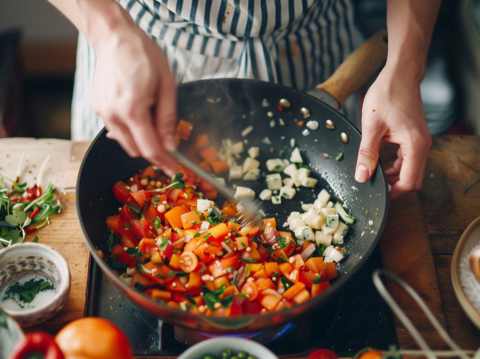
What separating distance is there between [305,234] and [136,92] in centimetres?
71

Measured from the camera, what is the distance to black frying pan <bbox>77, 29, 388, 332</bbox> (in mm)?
1278

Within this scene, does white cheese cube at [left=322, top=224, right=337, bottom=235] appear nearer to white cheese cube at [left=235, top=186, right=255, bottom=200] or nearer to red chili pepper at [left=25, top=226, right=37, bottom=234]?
white cheese cube at [left=235, top=186, right=255, bottom=200]

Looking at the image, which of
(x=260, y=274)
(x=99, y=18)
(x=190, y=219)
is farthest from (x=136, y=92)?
(x=260, y=274)

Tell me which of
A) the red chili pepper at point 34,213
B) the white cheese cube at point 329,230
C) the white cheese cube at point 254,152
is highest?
the white cheese cube at point 254,152

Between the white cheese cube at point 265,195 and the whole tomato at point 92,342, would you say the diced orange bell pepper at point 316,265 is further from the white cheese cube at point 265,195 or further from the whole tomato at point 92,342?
the whole tomato at point 92,342

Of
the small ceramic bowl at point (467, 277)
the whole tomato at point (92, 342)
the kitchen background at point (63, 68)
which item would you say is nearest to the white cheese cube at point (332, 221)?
the small ceramic bowl at point (467, 277)

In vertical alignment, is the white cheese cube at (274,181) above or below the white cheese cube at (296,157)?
below

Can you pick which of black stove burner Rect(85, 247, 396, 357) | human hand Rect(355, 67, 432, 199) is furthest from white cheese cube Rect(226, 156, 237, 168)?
black stove burner Rect(85, 247, 396, 357)

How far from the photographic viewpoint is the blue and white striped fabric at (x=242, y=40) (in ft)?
4.61

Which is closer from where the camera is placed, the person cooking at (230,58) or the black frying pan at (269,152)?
the person cooking at (230,58)

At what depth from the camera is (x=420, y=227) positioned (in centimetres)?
138

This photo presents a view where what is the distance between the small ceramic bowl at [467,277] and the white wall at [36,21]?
2558 mm

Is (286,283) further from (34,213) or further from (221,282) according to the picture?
(34,213)

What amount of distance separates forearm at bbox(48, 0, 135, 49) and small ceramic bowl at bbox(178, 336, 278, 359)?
2.49 feet
